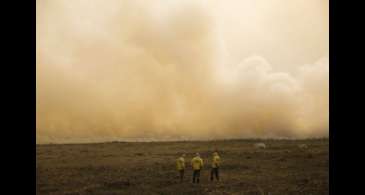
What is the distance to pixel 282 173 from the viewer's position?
1463 inches
